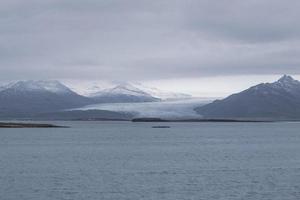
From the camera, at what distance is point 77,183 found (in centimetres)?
4088

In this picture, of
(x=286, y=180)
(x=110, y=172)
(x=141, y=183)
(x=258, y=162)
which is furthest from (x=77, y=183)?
(x=258, y=162)

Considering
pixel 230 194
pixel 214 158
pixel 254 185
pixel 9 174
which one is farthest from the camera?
pixel 214 158

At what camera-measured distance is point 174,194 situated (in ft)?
120

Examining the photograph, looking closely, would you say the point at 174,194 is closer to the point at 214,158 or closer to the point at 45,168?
the point at 45,168

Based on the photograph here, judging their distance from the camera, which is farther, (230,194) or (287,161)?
(287,161)

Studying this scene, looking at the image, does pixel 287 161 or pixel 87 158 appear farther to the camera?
pixel 87 158

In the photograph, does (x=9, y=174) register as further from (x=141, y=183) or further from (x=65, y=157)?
(x=65, y=157)

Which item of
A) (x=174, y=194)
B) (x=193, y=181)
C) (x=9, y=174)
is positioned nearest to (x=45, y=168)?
(x=9, y=174)

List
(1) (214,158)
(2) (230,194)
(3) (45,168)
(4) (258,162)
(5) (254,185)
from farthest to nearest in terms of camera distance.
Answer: (1) (214,158)
(4) (258,162)
(3) (45,168)
(5) (254,185)
(2) (230,194)

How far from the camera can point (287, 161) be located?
56.9 metres

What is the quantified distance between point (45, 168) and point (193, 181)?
13.5 metres

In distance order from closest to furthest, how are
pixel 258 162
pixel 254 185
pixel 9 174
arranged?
pixel 254 185 < pixel 9 174 < pixel 258 162

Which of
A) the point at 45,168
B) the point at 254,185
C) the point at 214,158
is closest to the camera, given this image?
the point at 254,185

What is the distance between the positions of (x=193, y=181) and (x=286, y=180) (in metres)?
5.63
